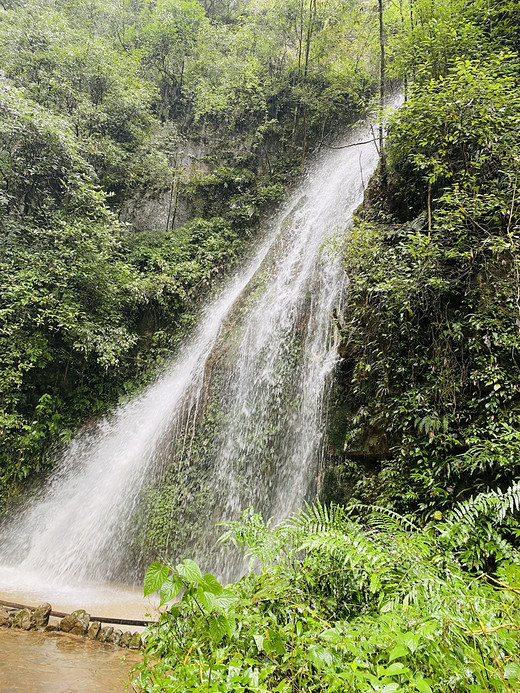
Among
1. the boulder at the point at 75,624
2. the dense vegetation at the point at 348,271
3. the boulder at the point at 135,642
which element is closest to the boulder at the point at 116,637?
the boulder at the point at 135,642

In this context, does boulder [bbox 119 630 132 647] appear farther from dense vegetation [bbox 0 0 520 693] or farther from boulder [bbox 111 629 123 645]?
dense vegetation [bbox 0 0 520 693]

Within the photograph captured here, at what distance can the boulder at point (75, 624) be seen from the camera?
4.22m

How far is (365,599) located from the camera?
231cm

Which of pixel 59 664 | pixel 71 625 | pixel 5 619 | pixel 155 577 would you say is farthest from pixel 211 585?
pixel 5 619

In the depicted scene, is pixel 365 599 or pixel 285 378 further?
pixel 285 378

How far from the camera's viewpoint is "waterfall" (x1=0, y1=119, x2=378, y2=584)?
6508mm

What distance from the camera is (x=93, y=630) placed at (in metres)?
4.23

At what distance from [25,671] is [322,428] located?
4.49 metres

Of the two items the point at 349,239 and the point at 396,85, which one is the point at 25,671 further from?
the point at 396,85

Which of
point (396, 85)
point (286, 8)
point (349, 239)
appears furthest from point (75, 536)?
point (286, 8)

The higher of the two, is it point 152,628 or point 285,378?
point 285,378

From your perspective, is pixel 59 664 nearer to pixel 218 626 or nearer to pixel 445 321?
pixel 218 626

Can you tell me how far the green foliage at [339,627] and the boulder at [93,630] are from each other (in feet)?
9.52

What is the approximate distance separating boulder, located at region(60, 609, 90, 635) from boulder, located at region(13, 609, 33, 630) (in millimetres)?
343
